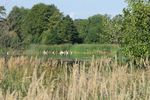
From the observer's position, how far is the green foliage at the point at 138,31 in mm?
16938

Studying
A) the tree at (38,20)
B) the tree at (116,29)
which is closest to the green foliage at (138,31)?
the tree at (116,29)

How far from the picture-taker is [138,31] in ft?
56.7

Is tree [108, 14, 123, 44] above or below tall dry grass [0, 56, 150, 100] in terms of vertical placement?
above

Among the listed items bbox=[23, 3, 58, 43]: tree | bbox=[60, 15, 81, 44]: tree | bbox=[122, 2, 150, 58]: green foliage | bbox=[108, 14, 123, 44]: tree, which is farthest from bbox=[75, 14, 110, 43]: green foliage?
bbox=[122, 2, 150, 58]: green foliage

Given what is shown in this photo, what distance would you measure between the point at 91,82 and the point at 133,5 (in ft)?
43.2

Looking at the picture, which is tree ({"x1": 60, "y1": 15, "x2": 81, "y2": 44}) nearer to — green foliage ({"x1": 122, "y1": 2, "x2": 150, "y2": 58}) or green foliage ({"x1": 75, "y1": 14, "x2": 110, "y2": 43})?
green foliage ({"x1": 75, "y1": 14, "x2": 110, "y2": 43})

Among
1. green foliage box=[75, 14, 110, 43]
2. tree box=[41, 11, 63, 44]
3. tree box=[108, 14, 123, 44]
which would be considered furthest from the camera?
green foliage box=[75, 14, 110, 43]

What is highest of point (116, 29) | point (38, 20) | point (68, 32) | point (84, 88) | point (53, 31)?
point (38, 20)

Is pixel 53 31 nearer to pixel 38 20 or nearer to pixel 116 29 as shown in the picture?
pixel 38 20

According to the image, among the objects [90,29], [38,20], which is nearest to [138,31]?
Result: [38,20]

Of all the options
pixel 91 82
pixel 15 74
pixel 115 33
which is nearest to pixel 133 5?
pixel 115 33

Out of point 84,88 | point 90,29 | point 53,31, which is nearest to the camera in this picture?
point 84,88

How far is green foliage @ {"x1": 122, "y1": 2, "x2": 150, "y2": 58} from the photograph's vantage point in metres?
16.9

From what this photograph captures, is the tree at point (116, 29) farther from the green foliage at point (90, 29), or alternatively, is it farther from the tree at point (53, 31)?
the green foliage at point (90, 29)
